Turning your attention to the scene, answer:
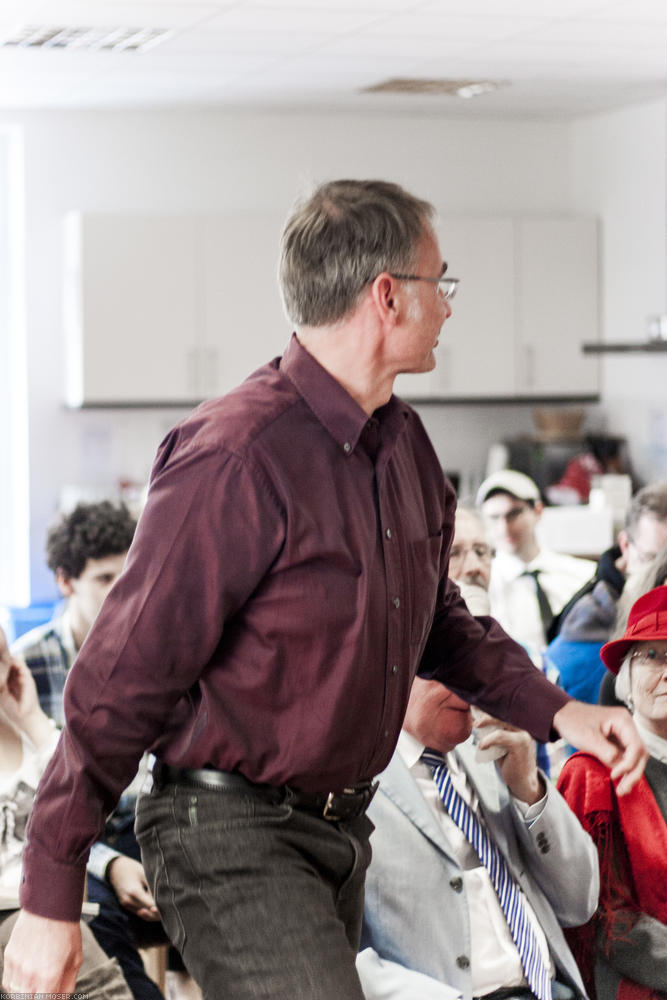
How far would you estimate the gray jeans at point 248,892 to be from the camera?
57.6 inches

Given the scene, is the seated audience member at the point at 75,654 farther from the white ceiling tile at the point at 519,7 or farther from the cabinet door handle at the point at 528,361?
the cabinet door handle at the point at 528,361

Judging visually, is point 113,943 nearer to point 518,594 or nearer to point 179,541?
point 179,541

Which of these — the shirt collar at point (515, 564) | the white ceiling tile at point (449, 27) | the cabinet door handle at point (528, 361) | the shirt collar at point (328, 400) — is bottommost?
the shirt collar at point (515, 564)

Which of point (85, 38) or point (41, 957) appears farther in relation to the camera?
point (85, 38)

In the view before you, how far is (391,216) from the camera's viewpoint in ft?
5.33

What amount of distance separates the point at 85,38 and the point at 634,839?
12.3 feet

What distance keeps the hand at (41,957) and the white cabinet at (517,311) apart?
17.2ft

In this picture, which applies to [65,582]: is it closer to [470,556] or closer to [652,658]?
[470,556]

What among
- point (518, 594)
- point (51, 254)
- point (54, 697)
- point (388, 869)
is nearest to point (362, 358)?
point (388, 869)

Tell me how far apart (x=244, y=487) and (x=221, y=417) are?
97 millimetres

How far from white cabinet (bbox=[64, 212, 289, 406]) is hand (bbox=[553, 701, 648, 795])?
15.6 feet

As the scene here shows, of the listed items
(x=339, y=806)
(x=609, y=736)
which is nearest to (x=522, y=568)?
(x=609, y=736)

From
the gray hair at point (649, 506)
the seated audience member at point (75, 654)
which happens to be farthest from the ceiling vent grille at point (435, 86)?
the seated audience member at point (75, 654)

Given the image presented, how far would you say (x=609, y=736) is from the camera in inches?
66.0
